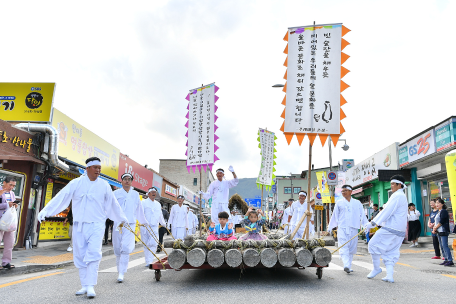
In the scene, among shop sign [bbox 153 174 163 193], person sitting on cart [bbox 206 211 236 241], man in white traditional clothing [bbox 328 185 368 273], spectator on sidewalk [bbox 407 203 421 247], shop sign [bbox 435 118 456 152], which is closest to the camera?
person sitting on cart [bbox 206 211 236 241]

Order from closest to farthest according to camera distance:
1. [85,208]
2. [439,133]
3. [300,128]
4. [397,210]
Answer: [85,208]
[397,210]
[300,128]
[439,133]

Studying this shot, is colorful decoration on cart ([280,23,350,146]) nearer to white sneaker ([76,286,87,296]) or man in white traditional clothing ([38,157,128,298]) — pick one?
man in white traditional clothing ([38,157,128,298])

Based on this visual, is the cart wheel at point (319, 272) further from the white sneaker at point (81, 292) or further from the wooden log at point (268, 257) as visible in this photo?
the white sneaker at point (81, 292)

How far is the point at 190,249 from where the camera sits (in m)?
5.46

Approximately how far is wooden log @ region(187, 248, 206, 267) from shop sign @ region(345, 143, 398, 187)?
15.3 m

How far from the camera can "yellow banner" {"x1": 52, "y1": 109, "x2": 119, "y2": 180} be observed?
1258 cm

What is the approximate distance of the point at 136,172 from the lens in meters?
21.7

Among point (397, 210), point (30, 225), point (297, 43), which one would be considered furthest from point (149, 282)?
point (30, 225)

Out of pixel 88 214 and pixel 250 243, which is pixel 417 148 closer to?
pixel 250 243

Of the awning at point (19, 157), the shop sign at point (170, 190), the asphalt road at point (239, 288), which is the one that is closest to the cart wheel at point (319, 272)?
the asphalt road at point (239, 288)

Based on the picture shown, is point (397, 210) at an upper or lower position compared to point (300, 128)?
lower

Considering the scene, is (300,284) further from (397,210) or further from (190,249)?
(397,210)

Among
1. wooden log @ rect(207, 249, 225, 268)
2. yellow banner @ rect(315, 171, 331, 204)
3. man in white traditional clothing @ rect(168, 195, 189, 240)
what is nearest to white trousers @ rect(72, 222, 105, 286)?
wooden log @ rect(207, 249, 225, 268)

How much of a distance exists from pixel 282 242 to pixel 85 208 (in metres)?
3.14
